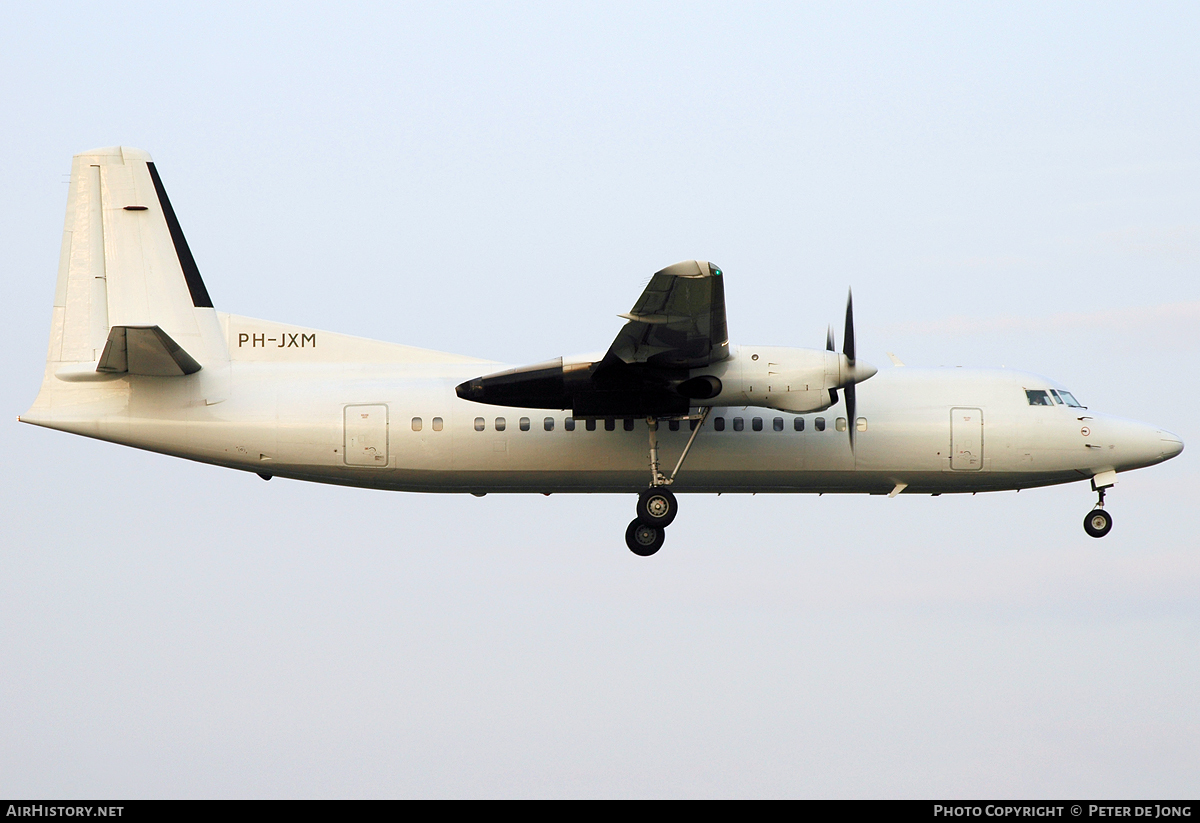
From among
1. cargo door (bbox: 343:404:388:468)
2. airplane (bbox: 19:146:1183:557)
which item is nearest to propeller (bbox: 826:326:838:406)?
airplane (bbox: 19:146:1183:557)

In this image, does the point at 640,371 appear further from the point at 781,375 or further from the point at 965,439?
the point at 965,439

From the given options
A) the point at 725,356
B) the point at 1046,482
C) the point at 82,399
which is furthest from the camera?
the point at 1046,482

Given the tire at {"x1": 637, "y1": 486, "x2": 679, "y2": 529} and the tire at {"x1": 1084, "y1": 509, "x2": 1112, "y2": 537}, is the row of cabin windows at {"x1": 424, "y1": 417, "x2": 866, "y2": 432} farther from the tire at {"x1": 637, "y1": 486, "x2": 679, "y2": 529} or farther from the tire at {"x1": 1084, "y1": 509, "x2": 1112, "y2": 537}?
the tire at {"x1": 1084, "y1": 509, "x2": 1112, "y2": 537}

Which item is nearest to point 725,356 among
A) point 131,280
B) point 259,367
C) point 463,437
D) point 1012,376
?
point 463,437

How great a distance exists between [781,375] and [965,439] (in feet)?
12.9

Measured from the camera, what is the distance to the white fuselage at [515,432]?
20.7 m

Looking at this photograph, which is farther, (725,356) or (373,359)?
(373,359)

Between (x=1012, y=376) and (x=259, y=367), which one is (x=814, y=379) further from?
(x=259, y=367)

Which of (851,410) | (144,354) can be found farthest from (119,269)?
(851,410)

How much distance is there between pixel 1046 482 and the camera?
2217 centimetres

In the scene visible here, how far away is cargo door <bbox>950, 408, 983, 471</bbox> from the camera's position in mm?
21562

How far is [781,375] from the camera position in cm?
1938

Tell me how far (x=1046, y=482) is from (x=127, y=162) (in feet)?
49.8

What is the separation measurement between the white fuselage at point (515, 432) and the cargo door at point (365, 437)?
0.02 m
